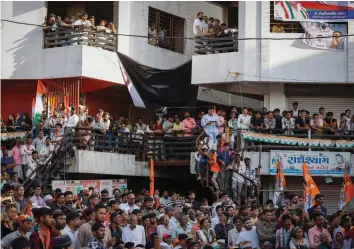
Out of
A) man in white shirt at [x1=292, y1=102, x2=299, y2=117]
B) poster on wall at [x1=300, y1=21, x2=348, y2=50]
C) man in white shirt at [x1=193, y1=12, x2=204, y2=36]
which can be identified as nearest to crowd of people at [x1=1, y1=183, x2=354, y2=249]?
man in white shirt at [x1=292, y1=102, x2=299, y2=117]

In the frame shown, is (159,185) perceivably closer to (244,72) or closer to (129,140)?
(129,140)

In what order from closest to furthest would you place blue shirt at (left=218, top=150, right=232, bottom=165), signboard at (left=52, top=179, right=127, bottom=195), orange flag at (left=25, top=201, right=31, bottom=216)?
orange flag at (left=25, top=201, right=31, bottom=216), signboard at (left=52, top=179, right=127, bottom=195), blue shirt at (left=218, top=150, right=232, bottom=165)

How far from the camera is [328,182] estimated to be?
27.4m

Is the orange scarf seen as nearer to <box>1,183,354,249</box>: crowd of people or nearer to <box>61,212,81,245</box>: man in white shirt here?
<box>1,183,354,249</box>: crowd of people

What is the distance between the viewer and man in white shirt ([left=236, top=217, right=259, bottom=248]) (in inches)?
668

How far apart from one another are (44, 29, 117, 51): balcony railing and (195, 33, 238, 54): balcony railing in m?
2.72

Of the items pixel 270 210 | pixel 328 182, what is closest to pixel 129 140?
pixel 328 182

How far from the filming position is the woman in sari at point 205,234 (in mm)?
17484

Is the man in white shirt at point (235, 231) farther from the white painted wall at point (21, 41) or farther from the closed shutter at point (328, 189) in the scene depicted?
the white painted wall at point (21, 41)

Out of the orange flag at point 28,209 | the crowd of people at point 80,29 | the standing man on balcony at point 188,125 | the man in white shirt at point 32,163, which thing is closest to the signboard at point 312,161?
the standing man on balcony at point 188,125

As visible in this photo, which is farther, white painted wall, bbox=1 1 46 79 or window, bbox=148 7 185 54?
window, bbox=148 7 185 54

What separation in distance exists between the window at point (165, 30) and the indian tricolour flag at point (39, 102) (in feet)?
13.2

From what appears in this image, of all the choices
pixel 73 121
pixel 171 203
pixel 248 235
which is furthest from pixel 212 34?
pixel 248 235

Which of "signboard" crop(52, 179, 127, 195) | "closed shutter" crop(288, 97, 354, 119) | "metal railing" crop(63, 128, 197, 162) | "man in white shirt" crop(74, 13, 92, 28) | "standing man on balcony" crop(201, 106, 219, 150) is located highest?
"man in white shirt" crop(74, 13, 92, 28)
